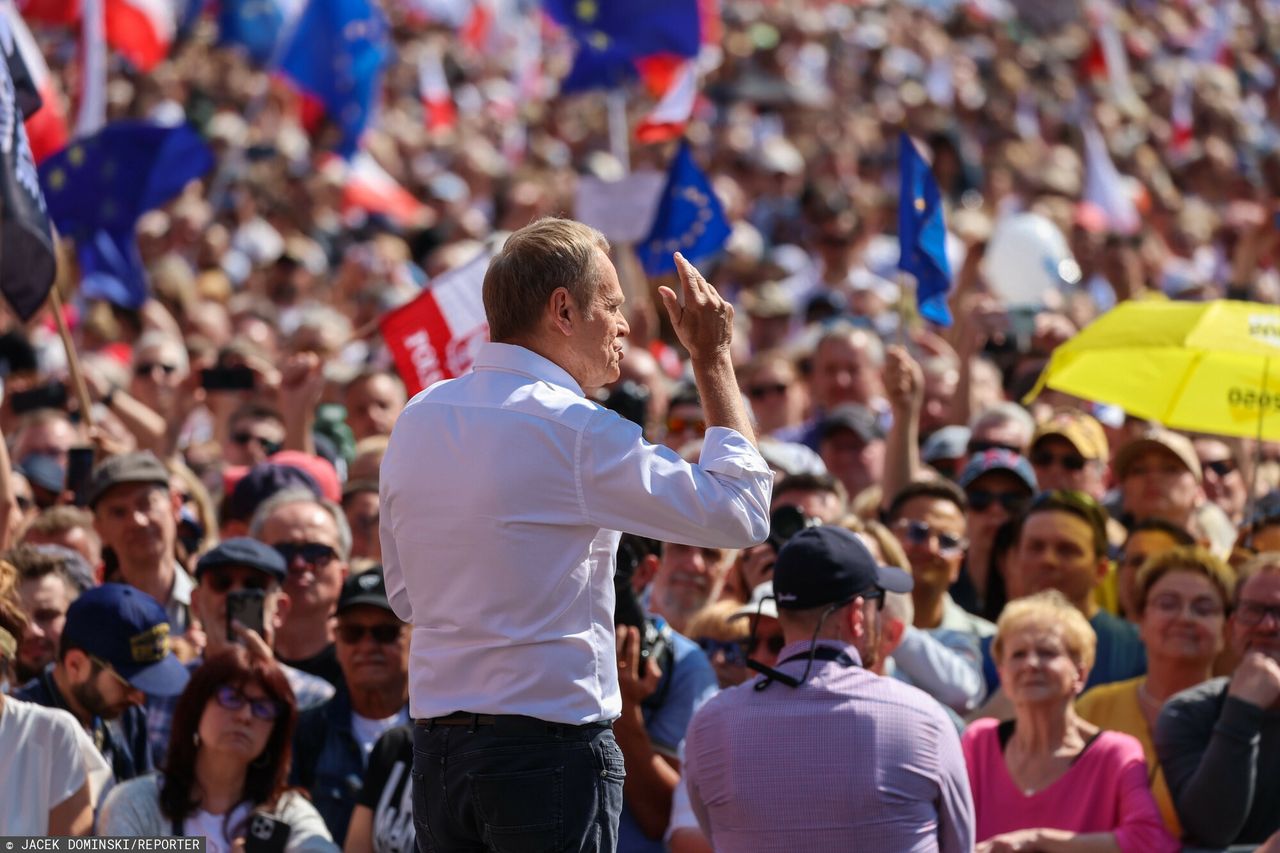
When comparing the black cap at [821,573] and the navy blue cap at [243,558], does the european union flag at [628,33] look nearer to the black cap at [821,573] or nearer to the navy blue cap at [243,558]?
the navy blue cap at [243,558]

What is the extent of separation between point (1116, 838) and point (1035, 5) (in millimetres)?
25079

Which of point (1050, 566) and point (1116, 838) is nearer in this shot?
point (1116, 838)

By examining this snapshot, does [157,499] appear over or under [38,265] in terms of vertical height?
under

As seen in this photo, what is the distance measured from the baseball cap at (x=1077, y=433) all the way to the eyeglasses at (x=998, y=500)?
481mm

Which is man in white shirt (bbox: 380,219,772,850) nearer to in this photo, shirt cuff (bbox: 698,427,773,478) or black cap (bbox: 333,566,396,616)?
shirt cuff (bbox: 698,427,773,478)

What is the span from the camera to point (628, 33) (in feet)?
42.9

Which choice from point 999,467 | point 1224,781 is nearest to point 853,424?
point 999,467

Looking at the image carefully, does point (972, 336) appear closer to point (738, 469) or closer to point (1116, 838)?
point (1116, 838)

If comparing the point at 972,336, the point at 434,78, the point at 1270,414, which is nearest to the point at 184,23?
the point at 434,78

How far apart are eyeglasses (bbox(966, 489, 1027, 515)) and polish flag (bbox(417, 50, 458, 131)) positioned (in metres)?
14.1

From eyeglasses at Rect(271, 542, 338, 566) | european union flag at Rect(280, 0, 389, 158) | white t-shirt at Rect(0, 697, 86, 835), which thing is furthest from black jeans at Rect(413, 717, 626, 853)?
european union flag at Rect(280, 0, 389, 158)

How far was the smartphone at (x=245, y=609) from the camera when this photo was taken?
6582 mm

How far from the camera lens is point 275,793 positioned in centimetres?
606

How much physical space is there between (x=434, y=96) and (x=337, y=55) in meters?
7.64
